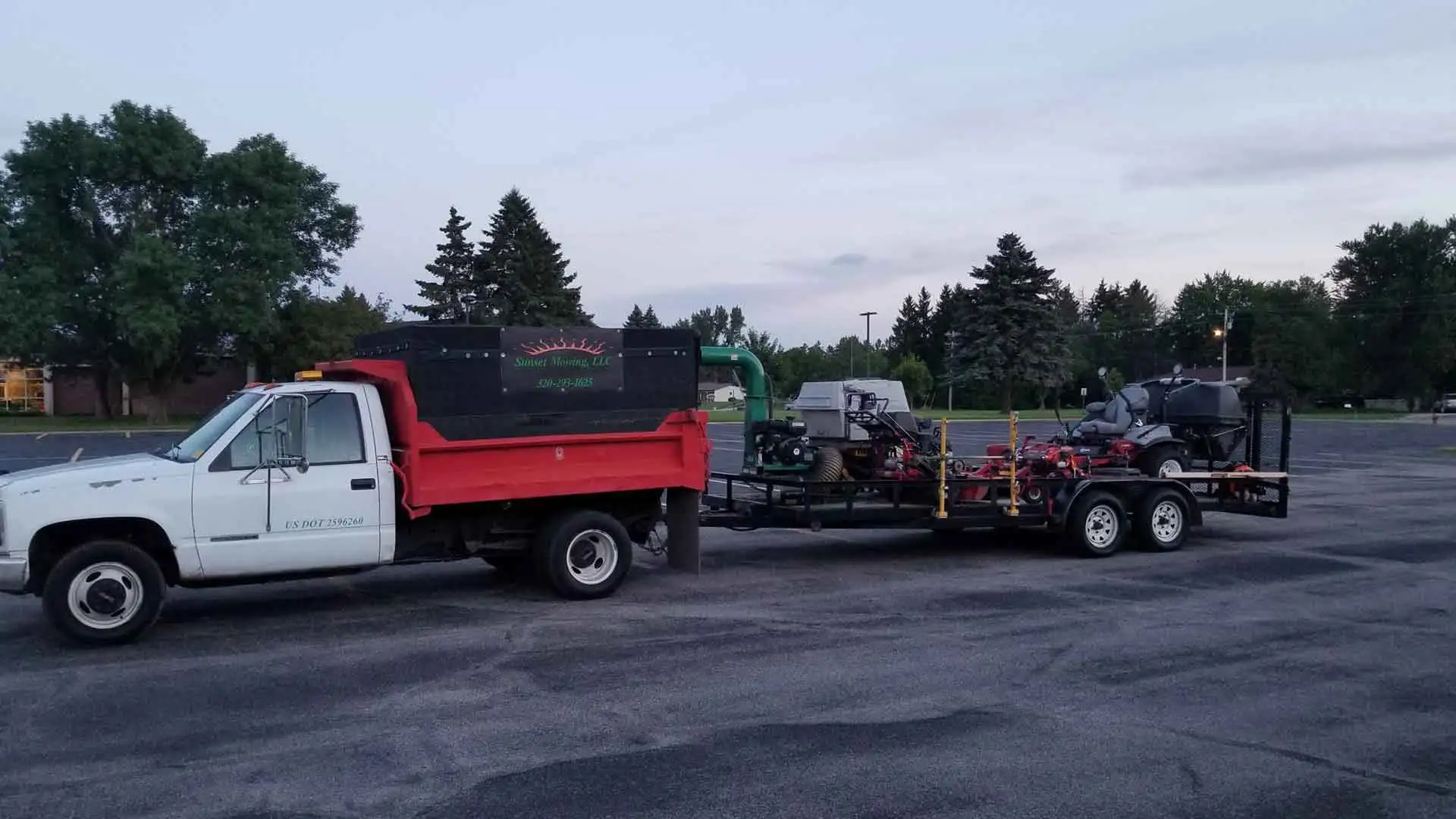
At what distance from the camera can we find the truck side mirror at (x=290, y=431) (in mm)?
9125

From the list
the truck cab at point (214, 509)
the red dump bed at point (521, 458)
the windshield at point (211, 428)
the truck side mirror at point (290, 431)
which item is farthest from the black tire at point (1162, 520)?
the windshield at point (211, 428)

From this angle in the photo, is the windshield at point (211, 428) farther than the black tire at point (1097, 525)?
No

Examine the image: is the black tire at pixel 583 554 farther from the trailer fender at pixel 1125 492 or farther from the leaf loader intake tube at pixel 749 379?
the trailer fender at pixel 1125 492

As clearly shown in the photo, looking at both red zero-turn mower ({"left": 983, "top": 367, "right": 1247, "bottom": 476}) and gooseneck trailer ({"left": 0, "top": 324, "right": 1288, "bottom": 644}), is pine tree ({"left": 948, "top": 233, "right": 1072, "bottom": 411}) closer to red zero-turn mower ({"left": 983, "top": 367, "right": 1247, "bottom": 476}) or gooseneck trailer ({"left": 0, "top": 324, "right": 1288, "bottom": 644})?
red zero-turn mower ({"left": 983, "top": 367, "right": 1247, "bottom": 476})

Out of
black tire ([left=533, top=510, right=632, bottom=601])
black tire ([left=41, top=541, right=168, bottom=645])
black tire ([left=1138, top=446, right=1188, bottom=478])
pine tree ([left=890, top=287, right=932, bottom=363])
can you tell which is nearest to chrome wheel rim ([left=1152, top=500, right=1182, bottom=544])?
black tire ([left=1138, top=446, right=1188, bottom=478])

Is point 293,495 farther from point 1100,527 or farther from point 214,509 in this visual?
point 1100,527

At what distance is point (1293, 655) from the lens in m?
8.48

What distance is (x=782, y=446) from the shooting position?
41.8 feet

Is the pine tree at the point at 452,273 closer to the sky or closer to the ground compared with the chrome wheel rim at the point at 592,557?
closer to the sky

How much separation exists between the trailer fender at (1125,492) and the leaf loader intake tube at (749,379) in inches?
139

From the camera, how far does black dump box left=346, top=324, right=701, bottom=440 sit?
32.1 feet

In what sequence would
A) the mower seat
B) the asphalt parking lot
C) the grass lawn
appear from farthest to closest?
the grass lawn
the mower seat
the asphalt parking lot

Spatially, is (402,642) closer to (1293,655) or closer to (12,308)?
(1293,655)

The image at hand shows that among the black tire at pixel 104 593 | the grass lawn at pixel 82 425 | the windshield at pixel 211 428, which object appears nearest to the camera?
the black tire at pixel 104 593
